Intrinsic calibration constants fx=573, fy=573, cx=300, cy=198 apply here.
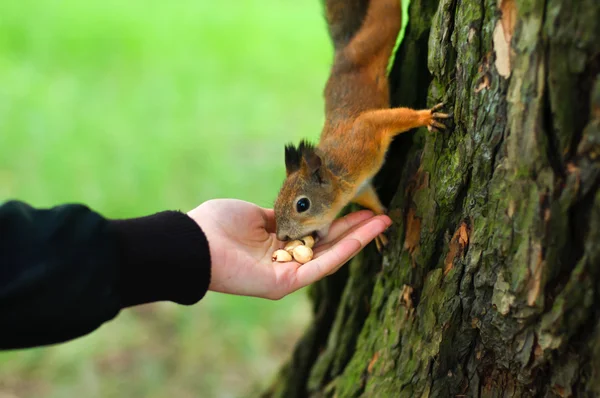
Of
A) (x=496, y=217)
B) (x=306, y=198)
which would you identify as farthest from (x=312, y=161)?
(x=496, y=217)

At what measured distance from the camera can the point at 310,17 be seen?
5.81m

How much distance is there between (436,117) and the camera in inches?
60.4

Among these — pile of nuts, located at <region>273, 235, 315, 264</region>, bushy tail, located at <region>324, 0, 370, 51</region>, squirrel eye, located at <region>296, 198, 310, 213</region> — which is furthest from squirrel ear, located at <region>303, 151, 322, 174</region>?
bushy tail, located at <region>324, 0, 370, 51</region>

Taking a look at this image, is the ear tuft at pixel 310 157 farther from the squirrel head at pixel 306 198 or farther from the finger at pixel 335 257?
the finger at pixel 335 257

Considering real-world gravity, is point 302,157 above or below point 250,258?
above

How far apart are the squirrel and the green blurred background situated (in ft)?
1.15

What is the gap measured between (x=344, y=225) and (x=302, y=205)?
157 mm

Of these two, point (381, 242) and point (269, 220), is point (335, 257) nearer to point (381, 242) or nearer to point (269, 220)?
point (381, 242)

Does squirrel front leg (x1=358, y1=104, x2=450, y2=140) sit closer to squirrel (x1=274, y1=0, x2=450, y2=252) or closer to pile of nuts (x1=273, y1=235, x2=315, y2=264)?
squirrel (x1=274, y1=0, x2=450, y2=252)

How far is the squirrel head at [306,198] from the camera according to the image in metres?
1.92

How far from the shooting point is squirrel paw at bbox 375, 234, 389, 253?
6.16 ft

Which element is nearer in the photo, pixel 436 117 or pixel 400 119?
pixel 436 117

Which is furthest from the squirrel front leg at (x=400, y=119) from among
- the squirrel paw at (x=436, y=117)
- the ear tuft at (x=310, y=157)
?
the ear tuft at (x=310, y=157)

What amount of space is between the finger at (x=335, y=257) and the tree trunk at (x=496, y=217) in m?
0.13
